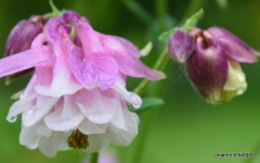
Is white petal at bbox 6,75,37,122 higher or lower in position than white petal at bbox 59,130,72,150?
higher

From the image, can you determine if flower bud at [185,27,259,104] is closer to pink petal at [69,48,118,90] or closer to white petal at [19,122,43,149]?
pink petal at [69,48,118,90]

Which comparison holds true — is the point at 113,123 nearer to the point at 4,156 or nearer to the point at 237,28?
the point at 4,156

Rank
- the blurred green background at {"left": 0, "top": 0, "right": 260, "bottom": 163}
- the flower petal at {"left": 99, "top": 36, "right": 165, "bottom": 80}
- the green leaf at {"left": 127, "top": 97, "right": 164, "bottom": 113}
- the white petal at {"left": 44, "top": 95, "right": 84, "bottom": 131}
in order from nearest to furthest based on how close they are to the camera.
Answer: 1. the white petal at {"left": 44, "top": 95, "right": 84, "bottom": 131}
2. the flower petal at {"left": 99, "top": 36, "right": 165, "bottom": 80}
3. the green leaf at {"left": 127, "top": 97, "right": 164, "bottom": 113}
4. the blurred green background at {"left": 0, "top": 0, "right": 260, "bottom": 163}

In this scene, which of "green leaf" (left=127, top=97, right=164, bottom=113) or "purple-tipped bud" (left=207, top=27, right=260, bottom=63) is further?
"green leaf" (left=127, top=97, right=164, bottom=113)

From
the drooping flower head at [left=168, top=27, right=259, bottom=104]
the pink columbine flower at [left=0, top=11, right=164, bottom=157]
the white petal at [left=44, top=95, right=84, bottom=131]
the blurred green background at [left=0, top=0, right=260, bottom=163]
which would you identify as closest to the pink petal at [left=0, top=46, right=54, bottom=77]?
the pink columbine flower at [left=0, top=11, right=164, bottom=157]

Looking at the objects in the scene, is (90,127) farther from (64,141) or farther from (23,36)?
(23,36)

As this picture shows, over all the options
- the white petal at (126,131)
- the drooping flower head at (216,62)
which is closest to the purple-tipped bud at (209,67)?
the drooping flower head at (216,62)
